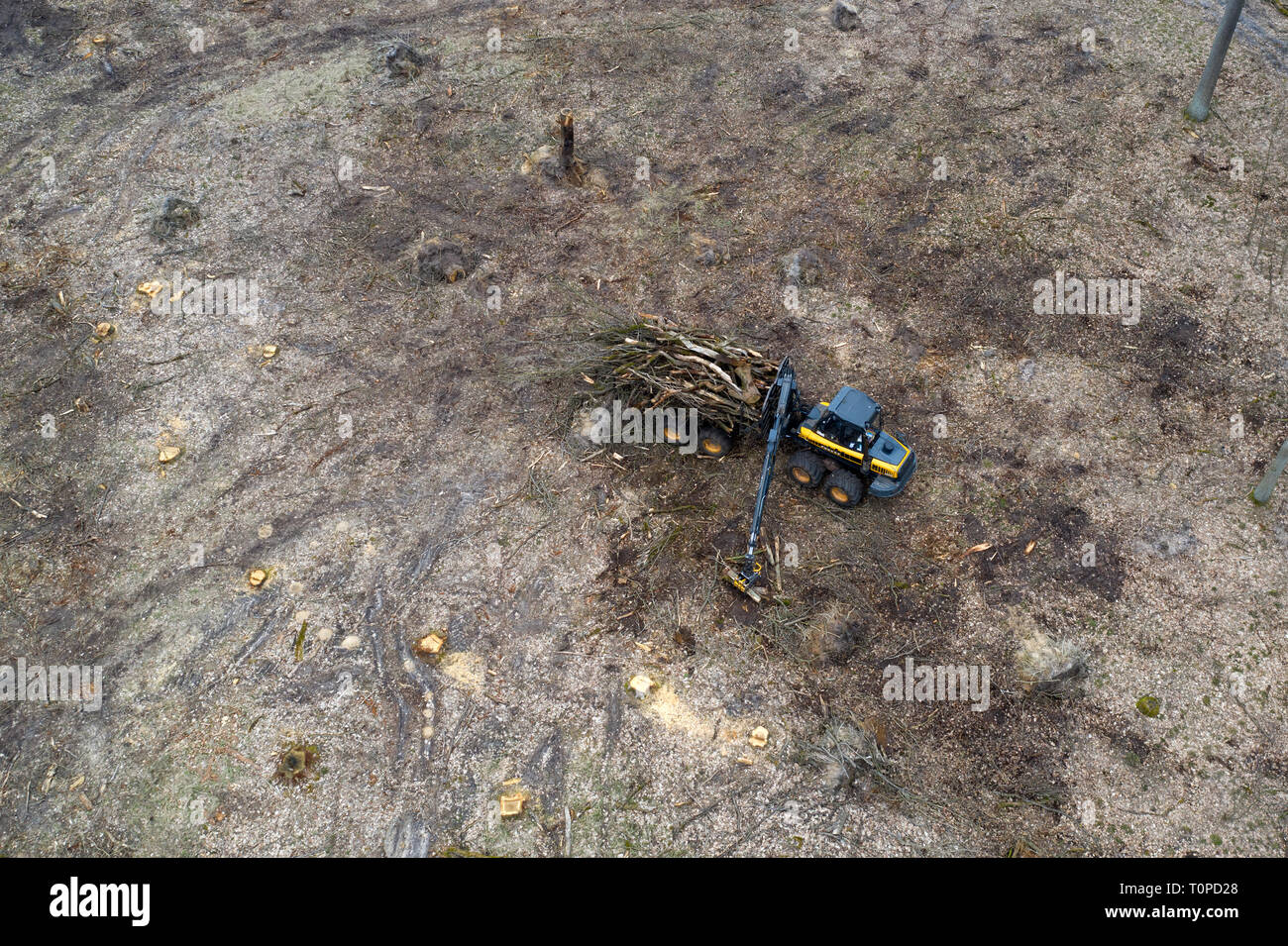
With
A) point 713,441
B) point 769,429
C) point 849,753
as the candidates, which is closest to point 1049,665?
point 849,753

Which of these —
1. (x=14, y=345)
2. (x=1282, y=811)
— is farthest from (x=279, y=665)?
(x=1282, y=811)

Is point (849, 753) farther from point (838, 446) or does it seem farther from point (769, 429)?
point (769, 429)

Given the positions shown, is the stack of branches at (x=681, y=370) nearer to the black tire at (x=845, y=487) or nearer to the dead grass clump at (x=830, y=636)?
the black tire at (x=845, y=487)

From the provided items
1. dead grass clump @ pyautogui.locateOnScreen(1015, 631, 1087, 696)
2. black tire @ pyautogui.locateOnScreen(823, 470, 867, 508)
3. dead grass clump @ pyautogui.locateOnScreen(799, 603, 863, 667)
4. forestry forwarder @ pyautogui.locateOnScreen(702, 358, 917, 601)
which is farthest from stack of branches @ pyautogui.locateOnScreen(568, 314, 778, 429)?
dead grass clump @ pyautogui.locateOnScreen(1015, 631, 1087, 696)

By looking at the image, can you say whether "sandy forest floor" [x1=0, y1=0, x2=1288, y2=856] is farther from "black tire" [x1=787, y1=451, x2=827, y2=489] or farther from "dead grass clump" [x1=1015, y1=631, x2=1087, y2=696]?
"black tire" [x1=787, y1=451, x2=827, y2=489]

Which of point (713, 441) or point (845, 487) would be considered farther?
point (713, 441)

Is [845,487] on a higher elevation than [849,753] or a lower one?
higher

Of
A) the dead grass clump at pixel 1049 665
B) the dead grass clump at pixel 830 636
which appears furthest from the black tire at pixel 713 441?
the dead grass clump at pixel 1049 665

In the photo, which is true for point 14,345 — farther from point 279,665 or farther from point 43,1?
point 43,1
